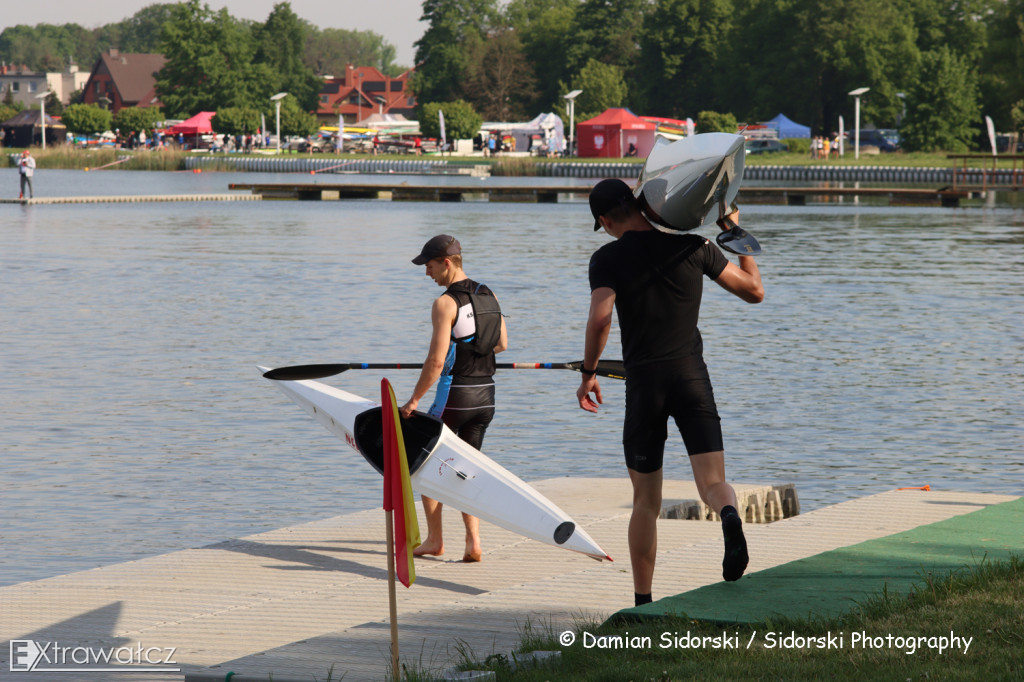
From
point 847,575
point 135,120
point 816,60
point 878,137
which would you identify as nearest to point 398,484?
point 847,575

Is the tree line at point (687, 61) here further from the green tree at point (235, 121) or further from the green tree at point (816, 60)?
the green tree at point (235, 121)

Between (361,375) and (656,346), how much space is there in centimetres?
1073

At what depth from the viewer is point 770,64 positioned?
107875 millimetres

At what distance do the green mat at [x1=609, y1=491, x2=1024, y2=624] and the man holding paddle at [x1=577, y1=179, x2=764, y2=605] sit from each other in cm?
22

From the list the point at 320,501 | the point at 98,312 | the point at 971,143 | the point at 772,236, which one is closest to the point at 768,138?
→ the point at 971,143

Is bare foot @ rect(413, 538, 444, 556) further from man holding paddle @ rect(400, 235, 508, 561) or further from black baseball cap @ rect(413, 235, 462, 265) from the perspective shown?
black baseball cap @ rect(413, 235, 462, 265)

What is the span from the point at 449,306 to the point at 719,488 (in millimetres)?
2213

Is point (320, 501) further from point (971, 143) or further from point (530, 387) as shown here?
point (971, 143)

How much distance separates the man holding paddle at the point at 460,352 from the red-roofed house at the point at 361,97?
159 m

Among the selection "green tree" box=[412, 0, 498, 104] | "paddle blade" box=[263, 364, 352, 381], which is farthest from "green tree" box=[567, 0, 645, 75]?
"paddle blade" box=[263, 364, 352, 381]

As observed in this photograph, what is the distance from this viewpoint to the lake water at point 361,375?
10.6 metres

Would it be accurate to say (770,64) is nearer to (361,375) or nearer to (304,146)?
(304,146)

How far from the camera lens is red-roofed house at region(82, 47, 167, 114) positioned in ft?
529

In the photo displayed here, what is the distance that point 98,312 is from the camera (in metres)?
22.4
